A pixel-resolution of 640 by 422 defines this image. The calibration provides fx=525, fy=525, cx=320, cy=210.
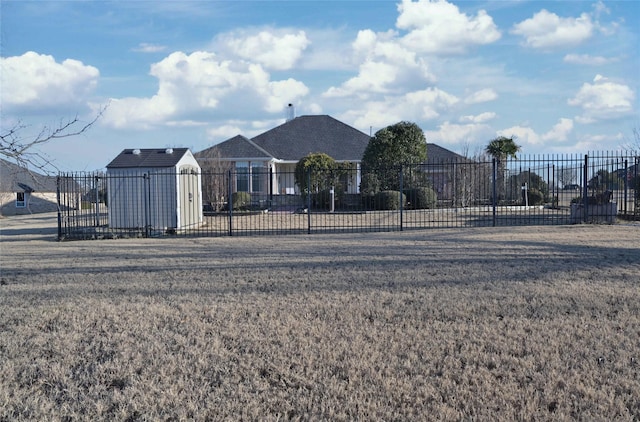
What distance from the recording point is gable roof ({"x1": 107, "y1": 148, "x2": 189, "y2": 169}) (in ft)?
53.9

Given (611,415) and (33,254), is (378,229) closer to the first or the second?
(33,254)

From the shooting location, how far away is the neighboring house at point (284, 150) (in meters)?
29.8

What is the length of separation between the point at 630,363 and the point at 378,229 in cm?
1158

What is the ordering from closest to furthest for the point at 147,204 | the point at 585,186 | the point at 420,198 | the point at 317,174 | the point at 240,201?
the point at 585,186 → the point at 147,204 → the point at 420,198 → the point at 317,174 → the point at 240,201

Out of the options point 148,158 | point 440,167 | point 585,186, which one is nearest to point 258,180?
point 440,167

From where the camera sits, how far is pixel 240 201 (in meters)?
25.9

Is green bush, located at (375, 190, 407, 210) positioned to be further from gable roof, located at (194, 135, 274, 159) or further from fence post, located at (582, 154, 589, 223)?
gable roof, located at (194, 135, 274, 159)

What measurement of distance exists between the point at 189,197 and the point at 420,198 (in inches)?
391

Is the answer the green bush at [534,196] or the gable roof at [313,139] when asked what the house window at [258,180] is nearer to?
the gable roof at [313,139]

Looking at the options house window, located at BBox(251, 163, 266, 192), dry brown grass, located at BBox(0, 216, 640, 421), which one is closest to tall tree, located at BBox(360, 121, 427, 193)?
house window, located at BBox(251, 163, 266, 192)

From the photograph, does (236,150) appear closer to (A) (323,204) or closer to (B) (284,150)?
(B) (284,150)

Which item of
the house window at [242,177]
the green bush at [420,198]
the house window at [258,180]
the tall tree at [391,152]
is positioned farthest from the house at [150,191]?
the house window at [258,180]

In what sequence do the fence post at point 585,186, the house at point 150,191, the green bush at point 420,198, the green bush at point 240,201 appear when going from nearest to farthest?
the fence post at point 585,186 < the house at point 150,191 < the green bush at point 420,198 < the green bush at point 240,201

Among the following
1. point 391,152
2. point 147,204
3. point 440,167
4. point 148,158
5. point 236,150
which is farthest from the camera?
point 236,150
